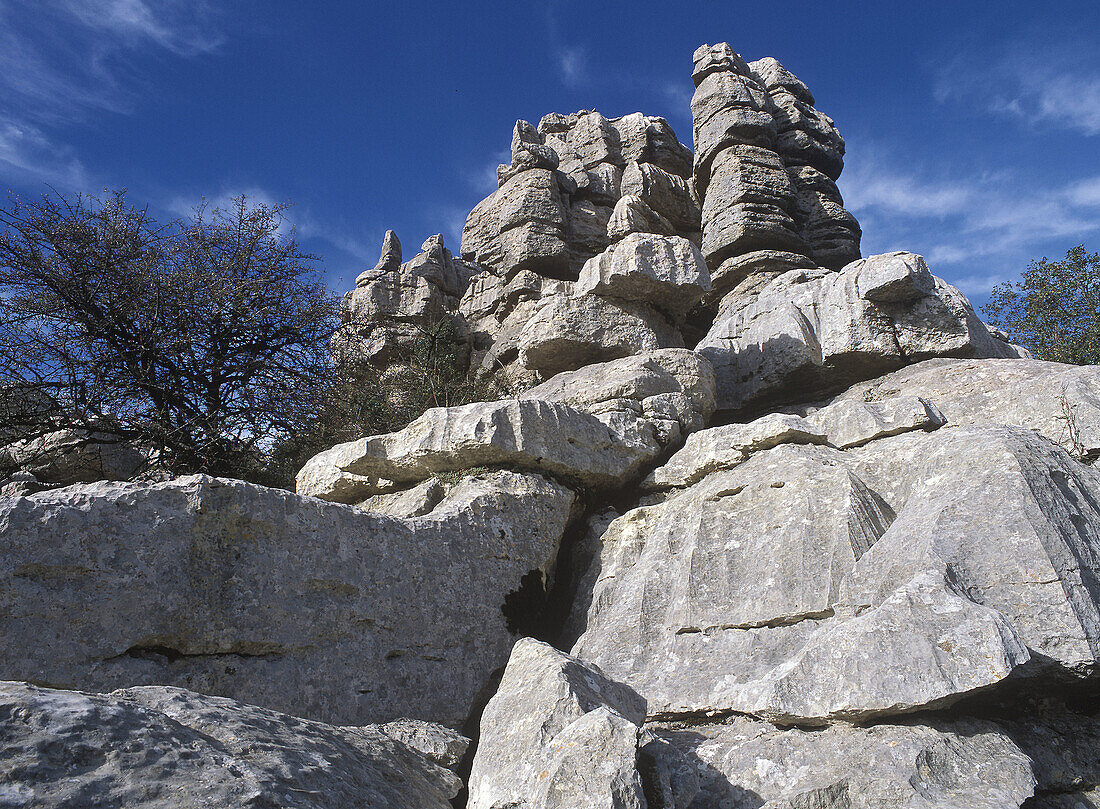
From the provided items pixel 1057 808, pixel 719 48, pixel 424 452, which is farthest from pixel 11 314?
pixel 719 48

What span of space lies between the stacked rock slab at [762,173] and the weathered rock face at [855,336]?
730 cm

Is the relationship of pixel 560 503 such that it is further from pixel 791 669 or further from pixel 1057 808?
pixel 1057 808

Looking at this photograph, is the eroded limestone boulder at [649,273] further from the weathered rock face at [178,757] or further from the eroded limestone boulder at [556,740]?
the weathered rock face at [178,757]

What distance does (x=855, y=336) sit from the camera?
9.98 metres

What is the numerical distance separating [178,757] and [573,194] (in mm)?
19062

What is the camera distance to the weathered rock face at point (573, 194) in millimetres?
18516

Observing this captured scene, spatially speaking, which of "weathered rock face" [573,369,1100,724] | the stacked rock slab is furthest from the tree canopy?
"weathered rock face" [573,369,1100,724]

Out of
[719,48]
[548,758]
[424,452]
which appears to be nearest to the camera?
[548,758]

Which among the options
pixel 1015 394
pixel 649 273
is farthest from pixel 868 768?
pixel 649 273

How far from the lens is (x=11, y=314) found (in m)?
10.7

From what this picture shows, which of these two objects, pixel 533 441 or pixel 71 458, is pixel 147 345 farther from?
pixel 533 441

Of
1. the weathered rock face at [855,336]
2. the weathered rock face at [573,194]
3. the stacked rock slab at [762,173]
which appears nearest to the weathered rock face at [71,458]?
the weathered rock face at [855,336]

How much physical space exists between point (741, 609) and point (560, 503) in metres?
2.25

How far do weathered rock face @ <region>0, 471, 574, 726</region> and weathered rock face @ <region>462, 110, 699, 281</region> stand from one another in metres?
12.6
